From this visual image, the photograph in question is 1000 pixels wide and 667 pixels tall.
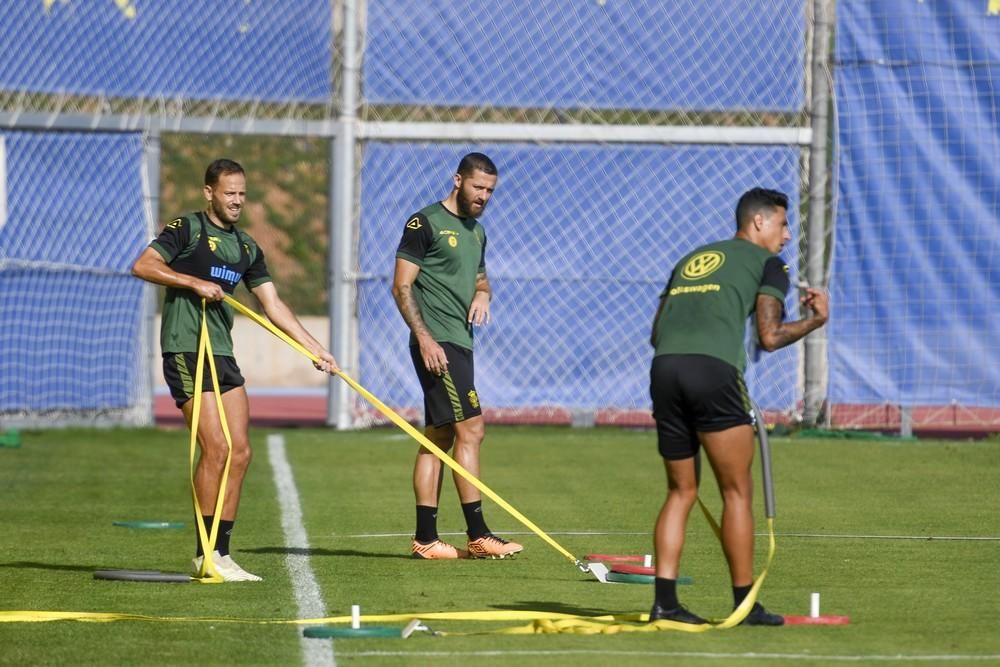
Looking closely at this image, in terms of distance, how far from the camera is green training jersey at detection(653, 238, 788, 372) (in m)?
7.48

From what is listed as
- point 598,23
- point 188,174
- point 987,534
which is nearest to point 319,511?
point 987,534

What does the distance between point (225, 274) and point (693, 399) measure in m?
2.96

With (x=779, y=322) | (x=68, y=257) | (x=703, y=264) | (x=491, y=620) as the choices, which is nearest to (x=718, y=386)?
(x=779, y=322)

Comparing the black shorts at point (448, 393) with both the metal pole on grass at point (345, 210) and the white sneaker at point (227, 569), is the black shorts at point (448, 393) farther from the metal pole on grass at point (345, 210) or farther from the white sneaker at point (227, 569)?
the metal pole on grass at point (345, 210)

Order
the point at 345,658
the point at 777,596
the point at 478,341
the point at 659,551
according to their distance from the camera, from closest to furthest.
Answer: the point at 345,658, the point at 659,551, the point at 777,596, the point at 478,341

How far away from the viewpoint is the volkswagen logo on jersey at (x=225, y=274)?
9352 millimetres

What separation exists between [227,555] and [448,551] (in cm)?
131

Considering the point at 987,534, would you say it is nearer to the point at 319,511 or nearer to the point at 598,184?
the point at 319,511

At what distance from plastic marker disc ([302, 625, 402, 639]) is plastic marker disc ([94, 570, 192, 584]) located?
1.73 metres

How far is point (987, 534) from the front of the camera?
10.9 meters

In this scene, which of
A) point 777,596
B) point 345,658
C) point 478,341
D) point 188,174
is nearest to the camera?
point 345,658

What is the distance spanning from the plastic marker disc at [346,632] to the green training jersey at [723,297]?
1567mm

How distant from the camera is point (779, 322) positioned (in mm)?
7363

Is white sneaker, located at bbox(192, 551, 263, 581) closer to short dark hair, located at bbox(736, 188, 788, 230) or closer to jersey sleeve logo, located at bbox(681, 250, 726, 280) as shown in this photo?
jersey sleeve logo, located at bbox(681, 250, 726, 280)
